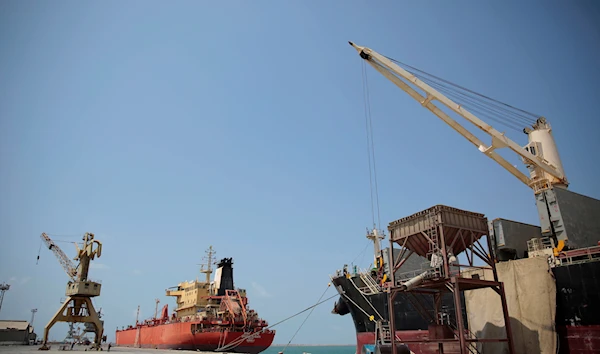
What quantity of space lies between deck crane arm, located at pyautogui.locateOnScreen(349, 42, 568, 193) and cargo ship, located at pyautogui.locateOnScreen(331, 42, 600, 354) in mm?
77

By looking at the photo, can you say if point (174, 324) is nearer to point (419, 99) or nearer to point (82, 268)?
point (82, 268)

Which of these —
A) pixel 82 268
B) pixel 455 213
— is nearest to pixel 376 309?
pixel 455 213

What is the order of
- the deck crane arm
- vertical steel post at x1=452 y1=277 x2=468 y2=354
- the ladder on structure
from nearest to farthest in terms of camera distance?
vertical steel post at x1=452 y1=277 x2=468 y2=354
the ladder on structure
the deck crane arm

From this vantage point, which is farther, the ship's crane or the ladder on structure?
the ship's crane

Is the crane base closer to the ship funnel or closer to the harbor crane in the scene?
the harbor crane

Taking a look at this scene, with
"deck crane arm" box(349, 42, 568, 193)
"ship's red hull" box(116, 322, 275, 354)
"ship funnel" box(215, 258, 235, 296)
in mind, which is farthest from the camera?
"ship funnel" box(215, 258, 235, 296)

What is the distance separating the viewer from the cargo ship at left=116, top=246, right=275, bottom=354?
1612 inches

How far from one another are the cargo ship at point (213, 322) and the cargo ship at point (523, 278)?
13478 millimetres

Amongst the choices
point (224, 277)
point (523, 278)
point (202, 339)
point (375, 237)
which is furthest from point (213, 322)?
point (523, 278)

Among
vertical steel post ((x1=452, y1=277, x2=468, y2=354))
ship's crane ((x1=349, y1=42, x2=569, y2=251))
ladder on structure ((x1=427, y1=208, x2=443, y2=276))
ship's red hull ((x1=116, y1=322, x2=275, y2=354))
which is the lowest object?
ship's red hull ((x1=116, y1=322, x2=275, y2=354))

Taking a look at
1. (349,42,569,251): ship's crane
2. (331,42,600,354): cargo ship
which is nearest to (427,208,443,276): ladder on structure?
(331,42,600,354): cargo ship

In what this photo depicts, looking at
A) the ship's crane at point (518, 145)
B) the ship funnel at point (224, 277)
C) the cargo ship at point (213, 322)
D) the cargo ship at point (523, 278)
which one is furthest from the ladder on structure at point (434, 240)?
the ship funnel at point (224, 277)

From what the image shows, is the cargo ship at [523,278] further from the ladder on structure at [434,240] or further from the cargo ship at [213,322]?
the cargo ship at [213,322]

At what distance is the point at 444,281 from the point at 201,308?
1512 inches
